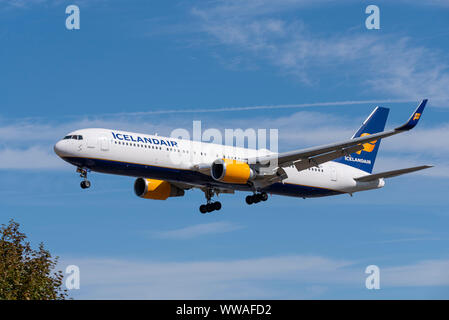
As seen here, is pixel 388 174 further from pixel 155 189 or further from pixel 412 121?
pixel 155 189

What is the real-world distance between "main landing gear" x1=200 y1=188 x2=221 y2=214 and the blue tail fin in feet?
44.2

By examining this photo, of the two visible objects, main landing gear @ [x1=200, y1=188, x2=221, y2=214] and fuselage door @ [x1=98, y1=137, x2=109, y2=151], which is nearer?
fuselage door @ [x1=98, y1=137, x2=109, y2=151]

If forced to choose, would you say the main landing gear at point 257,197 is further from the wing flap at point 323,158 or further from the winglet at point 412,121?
the winglet at point 412,121

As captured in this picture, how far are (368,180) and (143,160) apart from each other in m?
23.0

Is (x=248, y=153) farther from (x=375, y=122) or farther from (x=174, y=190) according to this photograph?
(x=375, y=122)

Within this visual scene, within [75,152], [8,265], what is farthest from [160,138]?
[8,265]

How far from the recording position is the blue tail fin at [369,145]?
66812 mm

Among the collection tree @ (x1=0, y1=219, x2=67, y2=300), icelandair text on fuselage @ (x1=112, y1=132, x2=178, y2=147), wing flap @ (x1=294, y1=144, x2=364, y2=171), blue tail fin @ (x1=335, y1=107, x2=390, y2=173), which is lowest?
tree @ (x1=0, y1=219, x2=67, y2=300)

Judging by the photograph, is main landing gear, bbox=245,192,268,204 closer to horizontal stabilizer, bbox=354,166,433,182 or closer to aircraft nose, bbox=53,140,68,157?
horizontal stabilizer, bbox=354,166,433,182

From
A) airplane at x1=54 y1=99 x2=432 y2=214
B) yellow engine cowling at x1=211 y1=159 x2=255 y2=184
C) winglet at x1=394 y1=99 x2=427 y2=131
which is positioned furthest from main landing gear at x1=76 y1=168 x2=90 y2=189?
winglet at x1=394 y1=99 x2=427 y2=131

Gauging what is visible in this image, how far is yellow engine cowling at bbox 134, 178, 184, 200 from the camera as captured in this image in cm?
6150

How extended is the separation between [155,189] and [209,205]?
5.21m

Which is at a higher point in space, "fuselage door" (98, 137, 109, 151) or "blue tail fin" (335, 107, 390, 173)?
"blue tail fin" (335, 107, 390, 173)

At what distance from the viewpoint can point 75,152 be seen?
50.1 meters
